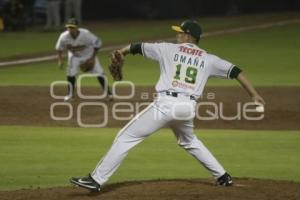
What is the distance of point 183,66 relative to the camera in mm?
8133

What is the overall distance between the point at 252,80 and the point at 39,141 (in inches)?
326

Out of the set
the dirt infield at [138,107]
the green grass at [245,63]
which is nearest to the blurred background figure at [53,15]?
the green grass at [245,63]

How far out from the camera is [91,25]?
31.0 meters

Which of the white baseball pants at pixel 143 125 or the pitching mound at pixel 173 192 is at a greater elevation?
the white baseball pants at pixel 143 125

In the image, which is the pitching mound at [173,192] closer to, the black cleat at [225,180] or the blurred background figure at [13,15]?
the black cleat at [225,180]

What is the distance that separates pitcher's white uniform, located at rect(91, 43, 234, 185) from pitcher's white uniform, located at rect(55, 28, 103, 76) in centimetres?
794

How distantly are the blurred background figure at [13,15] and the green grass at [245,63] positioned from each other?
5.14 m

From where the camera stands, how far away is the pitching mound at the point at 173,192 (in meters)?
8.05

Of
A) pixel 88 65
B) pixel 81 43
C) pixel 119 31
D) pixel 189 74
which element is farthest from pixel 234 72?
pixel 119 31

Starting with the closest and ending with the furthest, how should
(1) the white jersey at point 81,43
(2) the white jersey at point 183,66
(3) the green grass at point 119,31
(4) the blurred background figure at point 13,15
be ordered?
(2) the white jersey at point 183,66, (1) the white jersey at point 81,43, (3) the green grass at point 119,31, (4) the blurred background figure at point 13,15

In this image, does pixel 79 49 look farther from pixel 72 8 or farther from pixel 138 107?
pixel 72 8

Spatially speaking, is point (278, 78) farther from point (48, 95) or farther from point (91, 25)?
point (91, 25)

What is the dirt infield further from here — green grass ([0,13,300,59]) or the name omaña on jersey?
green grass ([0,13,300,59])

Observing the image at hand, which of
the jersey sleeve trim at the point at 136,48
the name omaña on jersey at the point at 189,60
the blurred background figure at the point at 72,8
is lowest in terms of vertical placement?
the blurred background figure at the point at 72,8
